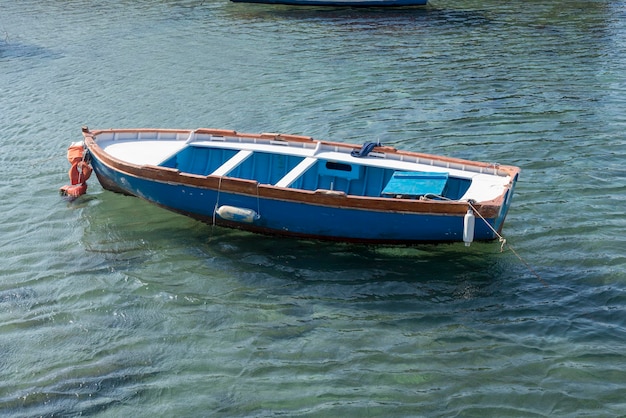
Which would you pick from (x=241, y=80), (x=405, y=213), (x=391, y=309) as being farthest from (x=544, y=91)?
(x=391, y=309)

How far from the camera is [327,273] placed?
49.3ft

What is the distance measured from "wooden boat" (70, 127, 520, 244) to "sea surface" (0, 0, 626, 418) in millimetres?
656

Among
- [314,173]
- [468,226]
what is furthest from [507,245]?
[314,173]

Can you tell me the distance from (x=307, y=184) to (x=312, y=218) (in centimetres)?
191

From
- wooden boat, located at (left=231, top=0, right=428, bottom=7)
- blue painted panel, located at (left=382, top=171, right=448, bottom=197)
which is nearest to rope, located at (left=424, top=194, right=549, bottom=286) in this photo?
blue painted panel, located at (left=382, top=171, right=448, bottom=197)

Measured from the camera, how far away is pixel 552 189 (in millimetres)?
18281

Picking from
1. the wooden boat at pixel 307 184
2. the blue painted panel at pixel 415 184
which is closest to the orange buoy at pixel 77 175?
the wooden boat at pixel 307 184

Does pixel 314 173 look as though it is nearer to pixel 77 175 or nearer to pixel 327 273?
pixel 327 273

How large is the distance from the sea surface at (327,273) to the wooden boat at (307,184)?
66 centimetres

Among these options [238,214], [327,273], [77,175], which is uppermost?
[238,214]

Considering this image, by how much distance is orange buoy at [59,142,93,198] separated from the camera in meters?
19.0

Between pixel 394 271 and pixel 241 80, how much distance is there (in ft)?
51.1

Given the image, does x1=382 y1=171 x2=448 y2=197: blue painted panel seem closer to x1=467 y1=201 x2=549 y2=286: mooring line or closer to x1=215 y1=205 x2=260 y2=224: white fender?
x1=467 y1=201 x2=549 y2=286: mooring line

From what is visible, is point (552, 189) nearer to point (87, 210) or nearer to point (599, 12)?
point (87, 210)
